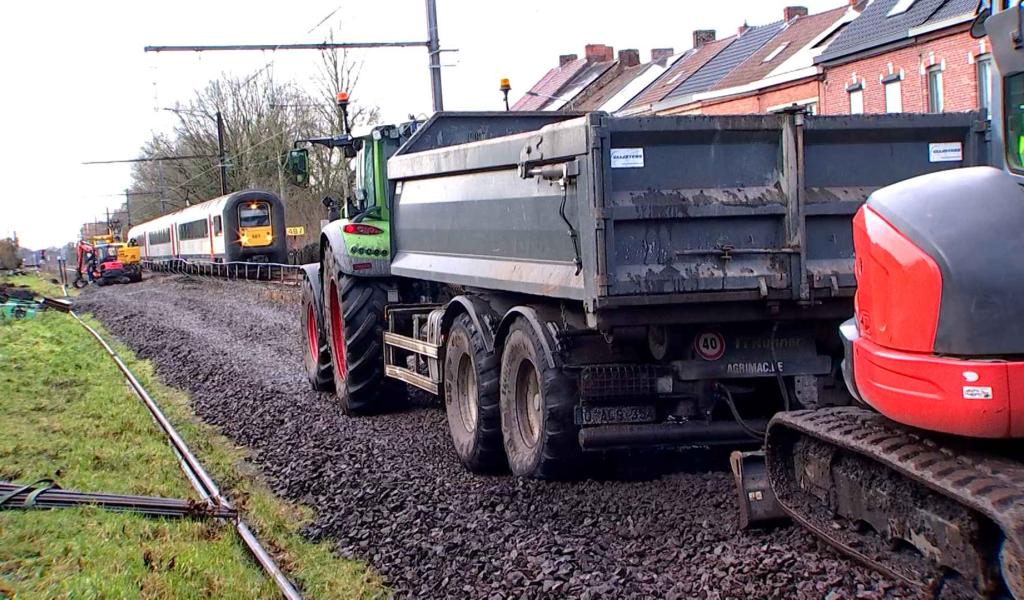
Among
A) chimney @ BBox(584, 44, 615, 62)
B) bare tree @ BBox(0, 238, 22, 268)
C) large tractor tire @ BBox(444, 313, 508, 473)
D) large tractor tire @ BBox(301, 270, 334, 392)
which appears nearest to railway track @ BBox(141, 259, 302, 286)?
large tractor tire @ BBox(301, 270, 334, 392)

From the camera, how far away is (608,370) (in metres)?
6.59

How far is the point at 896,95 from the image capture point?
978 inches

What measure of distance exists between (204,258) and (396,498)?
38.0m

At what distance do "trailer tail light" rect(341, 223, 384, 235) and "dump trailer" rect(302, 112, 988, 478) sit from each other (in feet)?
8.03

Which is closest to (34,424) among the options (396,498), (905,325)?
(396,498)

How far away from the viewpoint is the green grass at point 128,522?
5910 millimetres

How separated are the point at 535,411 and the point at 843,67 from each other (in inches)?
864

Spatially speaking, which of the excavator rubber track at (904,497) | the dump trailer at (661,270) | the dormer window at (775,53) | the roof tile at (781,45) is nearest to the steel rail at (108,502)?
the dump trailer at (661,270)

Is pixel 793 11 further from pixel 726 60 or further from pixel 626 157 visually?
pixel 626 157

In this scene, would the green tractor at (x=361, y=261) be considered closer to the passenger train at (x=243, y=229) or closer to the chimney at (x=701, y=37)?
the passenger train at (x=243, y=229)

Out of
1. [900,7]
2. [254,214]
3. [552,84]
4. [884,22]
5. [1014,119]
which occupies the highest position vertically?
[552,84]

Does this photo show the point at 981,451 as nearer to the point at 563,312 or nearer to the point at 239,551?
Result: the point at 563,312

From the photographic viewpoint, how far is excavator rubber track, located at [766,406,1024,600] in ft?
12.1

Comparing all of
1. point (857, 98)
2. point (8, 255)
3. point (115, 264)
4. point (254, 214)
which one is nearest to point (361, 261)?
point (857, 98)
